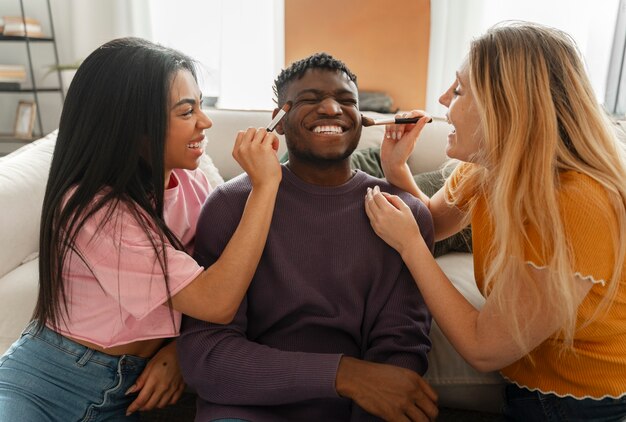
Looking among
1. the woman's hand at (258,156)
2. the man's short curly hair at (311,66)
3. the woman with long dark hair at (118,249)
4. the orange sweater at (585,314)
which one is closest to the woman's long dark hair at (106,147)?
the woman with long dark hair at (118,249)

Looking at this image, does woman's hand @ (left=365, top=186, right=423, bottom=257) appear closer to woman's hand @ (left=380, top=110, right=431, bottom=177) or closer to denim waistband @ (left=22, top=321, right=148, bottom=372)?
woman's hand @ (left=380, top=110, right=431, bottom=177)

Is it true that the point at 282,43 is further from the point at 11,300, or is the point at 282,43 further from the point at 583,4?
the point at 11,300

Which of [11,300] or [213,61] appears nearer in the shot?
[11,300]

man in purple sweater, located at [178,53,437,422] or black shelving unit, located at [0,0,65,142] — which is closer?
man in purple sweater, located at [178,53,437,422]

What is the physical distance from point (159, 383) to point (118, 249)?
31 cm

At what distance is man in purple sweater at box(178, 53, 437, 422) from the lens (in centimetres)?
97

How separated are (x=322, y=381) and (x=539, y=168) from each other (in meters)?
0.51

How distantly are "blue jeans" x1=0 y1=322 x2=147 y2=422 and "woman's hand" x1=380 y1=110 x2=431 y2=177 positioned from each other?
697 millimetres

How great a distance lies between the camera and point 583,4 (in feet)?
8.74

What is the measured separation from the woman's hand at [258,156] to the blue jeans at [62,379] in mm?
452

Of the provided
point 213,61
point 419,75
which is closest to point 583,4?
point 419,75

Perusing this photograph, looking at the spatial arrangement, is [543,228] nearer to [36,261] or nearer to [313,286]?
[313,286]

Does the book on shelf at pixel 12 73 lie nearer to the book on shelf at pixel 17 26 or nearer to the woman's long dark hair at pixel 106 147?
the book on shelf at pixel 17 26

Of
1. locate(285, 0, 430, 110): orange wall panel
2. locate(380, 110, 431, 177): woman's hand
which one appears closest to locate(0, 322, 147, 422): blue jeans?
locate(380, 110, 431, 177): woman's hand
